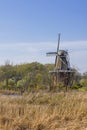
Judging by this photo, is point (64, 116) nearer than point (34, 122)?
No

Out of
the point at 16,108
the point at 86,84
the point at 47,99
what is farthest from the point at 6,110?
the point at 86,84

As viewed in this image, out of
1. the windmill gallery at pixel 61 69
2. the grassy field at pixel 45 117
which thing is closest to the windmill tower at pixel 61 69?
the windmill gallery at pixel 61 69

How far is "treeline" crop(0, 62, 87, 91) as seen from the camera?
120 ft

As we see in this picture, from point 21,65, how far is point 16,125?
43361 millimetres

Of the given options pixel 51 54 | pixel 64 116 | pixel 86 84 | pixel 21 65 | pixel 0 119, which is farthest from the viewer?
pixel 21 65

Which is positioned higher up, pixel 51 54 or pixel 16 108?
pixel 51 54

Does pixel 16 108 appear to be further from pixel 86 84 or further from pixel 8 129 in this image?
pixel 86 84

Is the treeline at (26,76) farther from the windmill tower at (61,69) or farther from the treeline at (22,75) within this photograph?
Result: the windmill tower at (61,69)

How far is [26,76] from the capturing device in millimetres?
38844

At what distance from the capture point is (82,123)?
9375 millimetres

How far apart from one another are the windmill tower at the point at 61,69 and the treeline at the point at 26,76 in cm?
91

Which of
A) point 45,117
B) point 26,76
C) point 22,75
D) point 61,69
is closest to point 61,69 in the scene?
point 61,69

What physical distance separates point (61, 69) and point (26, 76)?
5.46 m

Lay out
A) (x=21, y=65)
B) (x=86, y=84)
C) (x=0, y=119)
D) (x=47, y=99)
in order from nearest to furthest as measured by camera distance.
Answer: (x=0, y=119) → (x=47, y=99) → (x=86, y=84) → (x=21, y=65)
